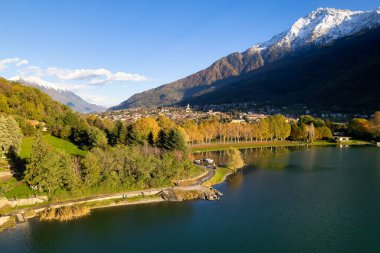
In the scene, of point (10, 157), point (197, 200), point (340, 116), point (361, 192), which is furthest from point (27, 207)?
point (340, 116)

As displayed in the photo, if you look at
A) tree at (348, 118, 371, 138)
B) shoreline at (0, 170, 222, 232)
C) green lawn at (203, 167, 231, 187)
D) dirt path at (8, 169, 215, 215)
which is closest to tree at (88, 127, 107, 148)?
green lawn at (203, 167, 231, 187)

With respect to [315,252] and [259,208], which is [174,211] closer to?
[259,208]

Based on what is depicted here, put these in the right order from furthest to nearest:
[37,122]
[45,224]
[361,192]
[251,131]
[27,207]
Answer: [251,131] < [37,122] < [361,192] < [27,207] < [45,224]

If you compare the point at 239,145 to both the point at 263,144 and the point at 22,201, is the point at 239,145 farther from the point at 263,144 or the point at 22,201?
the point at 22,201

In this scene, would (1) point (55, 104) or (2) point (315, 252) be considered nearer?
(2) point (315, 252)

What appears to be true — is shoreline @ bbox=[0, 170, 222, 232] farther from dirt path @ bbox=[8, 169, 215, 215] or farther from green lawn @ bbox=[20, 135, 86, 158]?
green lawn @ bbox=[20, 135, 86, 158]
